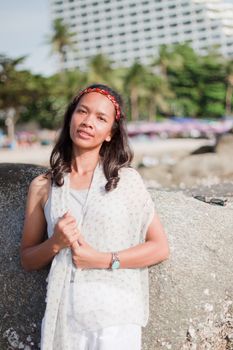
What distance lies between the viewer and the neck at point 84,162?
7.30ft

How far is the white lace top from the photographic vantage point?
6.44 ft

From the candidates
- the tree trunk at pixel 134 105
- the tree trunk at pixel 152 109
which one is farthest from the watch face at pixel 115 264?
the tree trunk at pixel 152 109

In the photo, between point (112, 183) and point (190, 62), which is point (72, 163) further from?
point (190, 62)

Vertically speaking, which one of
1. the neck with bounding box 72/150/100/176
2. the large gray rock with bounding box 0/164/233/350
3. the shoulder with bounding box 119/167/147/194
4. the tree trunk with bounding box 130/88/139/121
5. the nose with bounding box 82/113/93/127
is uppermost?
the nose with bounding box 82/113/93/127

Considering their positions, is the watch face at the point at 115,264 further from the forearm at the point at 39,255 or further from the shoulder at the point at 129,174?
the shoulder at the point at 129,174

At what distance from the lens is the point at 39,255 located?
6.97ft

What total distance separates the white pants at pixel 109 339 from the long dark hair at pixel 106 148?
60 centimetres

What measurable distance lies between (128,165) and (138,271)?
430 millimetres

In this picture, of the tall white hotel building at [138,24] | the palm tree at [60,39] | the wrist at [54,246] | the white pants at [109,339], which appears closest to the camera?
the white pants at [109,339]

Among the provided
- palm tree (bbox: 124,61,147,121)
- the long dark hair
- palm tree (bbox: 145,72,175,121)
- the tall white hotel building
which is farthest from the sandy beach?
the tall white hotel building

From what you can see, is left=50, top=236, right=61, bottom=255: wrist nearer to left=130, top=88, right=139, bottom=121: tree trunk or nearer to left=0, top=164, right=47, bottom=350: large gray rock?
left=0, top=164, right=47, bottom=350: large gray rock

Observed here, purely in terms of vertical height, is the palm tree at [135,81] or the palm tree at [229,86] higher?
the palm tree at [135,81]

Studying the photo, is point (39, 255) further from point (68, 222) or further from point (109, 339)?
point (109, 339)

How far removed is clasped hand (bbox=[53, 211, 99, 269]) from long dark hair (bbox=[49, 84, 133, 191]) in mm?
267
